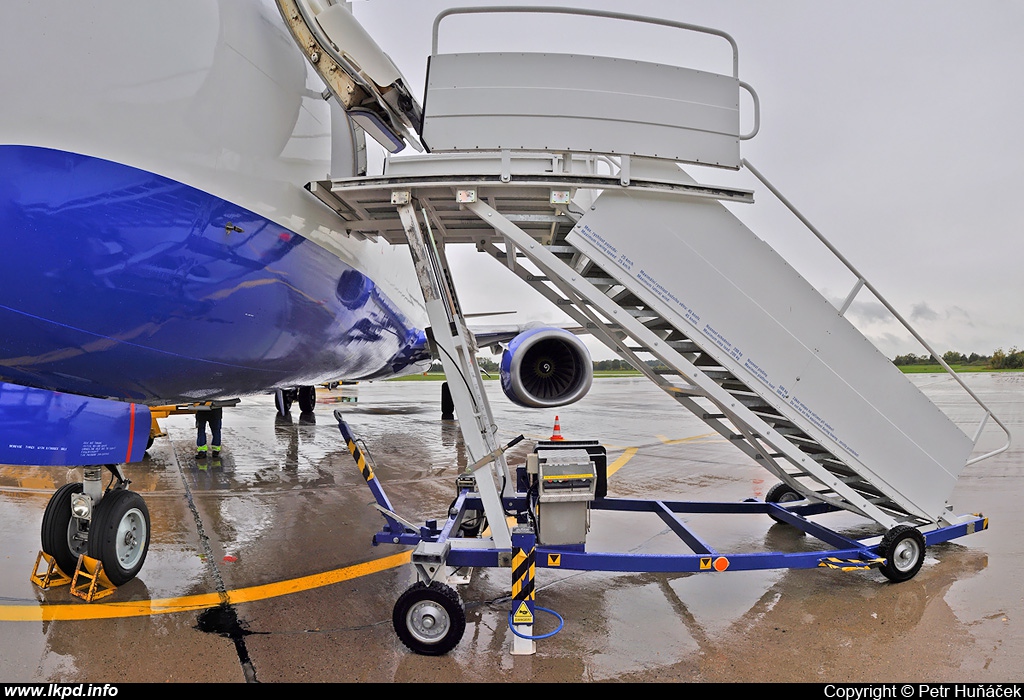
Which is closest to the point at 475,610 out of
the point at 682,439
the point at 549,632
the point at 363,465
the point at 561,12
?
the point at 549,632

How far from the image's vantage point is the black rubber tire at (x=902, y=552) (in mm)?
4680

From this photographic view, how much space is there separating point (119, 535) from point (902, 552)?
5.56 meters

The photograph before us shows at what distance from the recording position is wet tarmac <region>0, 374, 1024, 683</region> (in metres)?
3.41

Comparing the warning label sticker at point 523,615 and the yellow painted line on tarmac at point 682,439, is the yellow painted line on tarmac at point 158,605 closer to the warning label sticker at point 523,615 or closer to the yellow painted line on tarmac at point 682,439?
the warning label sticker at point 523,615

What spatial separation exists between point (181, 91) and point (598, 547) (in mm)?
4590

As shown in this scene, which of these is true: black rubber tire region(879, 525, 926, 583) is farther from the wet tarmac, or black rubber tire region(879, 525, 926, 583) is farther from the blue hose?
the blue hose

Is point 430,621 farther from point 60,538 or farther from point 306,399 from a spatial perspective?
point 306,399

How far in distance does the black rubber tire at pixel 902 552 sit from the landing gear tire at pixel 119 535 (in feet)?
17.6

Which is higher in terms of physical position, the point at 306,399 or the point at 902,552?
the point at 902,552

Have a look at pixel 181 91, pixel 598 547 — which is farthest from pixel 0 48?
pixel 598 547

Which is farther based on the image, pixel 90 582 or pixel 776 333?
pixel 776 333

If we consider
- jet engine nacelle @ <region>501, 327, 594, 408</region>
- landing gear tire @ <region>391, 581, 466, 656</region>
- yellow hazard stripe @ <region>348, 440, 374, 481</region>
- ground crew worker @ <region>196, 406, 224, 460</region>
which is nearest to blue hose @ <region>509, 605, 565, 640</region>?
landing gear tire @ <region>391, 581, 466, 656</region>

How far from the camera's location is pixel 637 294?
4328 mm
